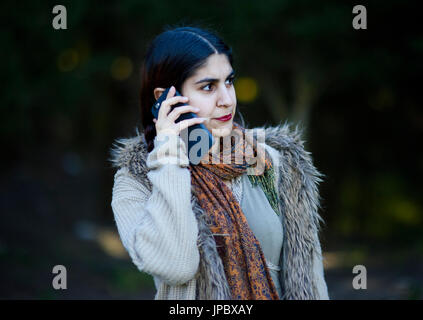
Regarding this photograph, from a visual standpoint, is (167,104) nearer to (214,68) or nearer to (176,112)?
(176,112)

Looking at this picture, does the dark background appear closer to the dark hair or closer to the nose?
the nose

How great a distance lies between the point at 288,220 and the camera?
2459 millimetres

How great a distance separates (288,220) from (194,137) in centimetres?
72

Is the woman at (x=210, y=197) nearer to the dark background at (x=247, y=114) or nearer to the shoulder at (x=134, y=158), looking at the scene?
the shoulder at (x=134, y=158)

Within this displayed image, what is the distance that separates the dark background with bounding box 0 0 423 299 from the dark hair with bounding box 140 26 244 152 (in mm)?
4072

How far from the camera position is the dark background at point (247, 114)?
7277 millimetres

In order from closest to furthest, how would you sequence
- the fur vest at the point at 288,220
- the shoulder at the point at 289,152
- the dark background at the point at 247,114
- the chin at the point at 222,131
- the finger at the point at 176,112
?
the fur vest at the point at 288,220 → the finger at the point at 176,112 → the chin at the point at 222,131 → the shoulder at the point at 289,152 → the dark background at the point at 247,114

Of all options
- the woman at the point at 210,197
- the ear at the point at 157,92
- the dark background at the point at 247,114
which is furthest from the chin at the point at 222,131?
the dark background at the point at 247,114

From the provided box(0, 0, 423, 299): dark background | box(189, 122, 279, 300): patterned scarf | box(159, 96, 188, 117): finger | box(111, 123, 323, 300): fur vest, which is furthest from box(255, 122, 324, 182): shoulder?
box(0, 0, 423, 299): dark background

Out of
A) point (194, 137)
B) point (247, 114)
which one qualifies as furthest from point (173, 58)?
point (247, 114)

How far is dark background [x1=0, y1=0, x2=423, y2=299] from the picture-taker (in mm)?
7277

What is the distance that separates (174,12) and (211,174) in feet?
21.3
